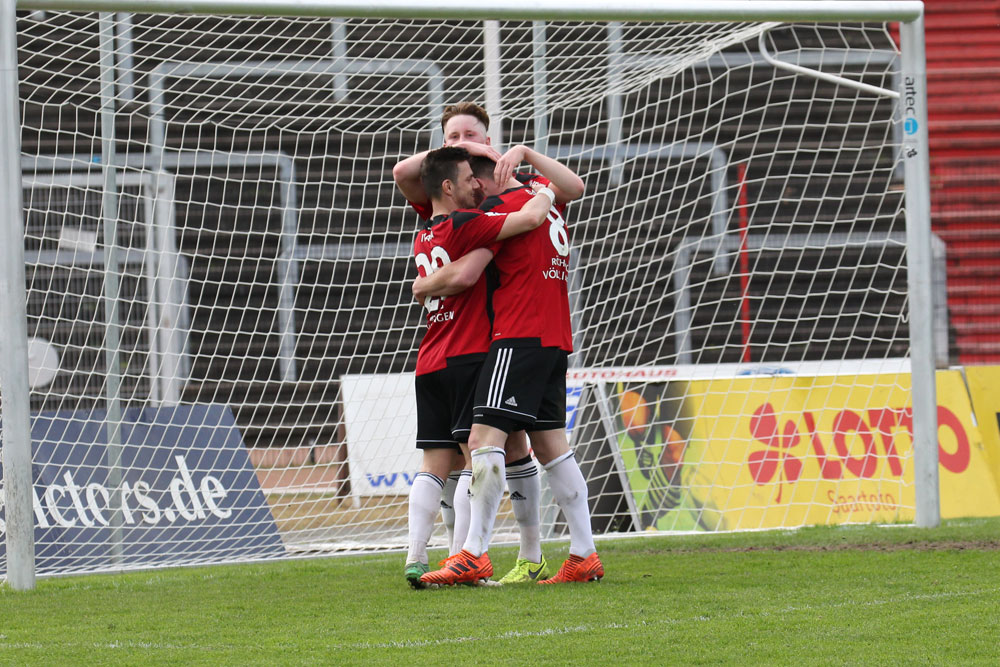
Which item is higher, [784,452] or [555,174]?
[555,174]

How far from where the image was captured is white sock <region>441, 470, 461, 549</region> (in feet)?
16.4

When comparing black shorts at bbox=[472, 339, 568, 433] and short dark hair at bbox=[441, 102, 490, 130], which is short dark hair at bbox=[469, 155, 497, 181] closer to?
short dark hair at bbox=[441, 102, 490, 130]

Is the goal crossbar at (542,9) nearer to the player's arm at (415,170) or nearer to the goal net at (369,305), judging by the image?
the goal net at (369,305)

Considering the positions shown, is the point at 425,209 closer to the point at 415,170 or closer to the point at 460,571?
the point at 415,170

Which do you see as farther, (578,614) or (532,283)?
(532,283)

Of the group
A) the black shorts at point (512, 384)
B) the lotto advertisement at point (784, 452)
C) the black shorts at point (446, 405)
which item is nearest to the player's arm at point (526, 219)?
the black shorts at point (512, 384)

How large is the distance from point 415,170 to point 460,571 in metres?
1.47

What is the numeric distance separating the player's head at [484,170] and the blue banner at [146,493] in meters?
2.78

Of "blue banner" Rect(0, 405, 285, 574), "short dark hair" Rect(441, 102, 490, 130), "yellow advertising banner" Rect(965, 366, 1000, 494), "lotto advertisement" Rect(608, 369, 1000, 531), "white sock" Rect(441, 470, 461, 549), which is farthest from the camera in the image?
"yellow advertising banner" Rect(965, 366, 1000, 494)

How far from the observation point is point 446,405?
4641mm

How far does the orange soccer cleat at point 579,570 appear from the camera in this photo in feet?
15.0

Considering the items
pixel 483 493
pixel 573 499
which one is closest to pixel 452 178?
pixel 483 493

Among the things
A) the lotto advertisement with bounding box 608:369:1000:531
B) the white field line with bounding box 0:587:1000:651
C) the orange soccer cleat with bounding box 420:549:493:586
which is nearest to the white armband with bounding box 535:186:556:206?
the orange soccer cleat with bounding box 420:549:493:586

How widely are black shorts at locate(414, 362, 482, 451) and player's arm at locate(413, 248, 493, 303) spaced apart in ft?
0.93
